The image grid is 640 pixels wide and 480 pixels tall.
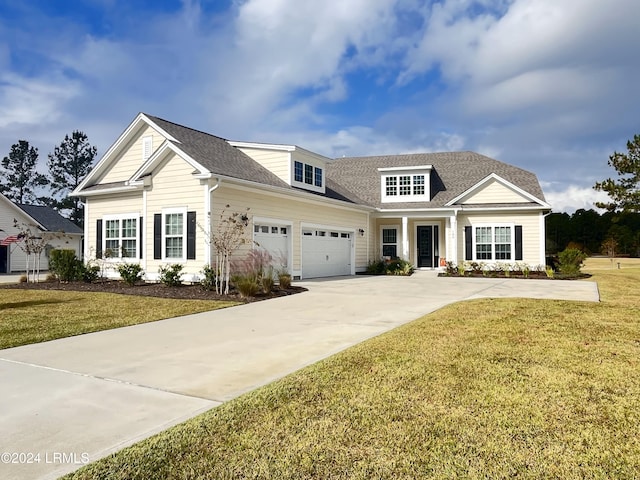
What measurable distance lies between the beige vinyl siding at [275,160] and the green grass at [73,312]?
801cm

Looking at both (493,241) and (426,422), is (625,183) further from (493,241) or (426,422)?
(426,422)

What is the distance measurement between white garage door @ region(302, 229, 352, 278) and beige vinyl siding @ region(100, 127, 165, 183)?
7.37 m

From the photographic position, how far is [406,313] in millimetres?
9172

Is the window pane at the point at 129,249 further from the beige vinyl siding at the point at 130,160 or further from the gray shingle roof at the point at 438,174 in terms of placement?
the gray shingle roof at the point at 438,174

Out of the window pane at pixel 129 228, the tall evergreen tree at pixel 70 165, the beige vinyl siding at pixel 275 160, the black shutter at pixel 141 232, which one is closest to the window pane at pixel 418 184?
the beige vinyl siding at pixel 275 160

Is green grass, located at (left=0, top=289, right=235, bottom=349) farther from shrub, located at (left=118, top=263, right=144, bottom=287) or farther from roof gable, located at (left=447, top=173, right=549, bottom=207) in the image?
roof gable, located at (left=447, top=173, right=549, bottom=207)

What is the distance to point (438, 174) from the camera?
1003 inches

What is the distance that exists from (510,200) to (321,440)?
20.9 metres

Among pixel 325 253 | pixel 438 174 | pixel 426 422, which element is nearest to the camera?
pixel 426 422

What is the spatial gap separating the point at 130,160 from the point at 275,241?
7326mm

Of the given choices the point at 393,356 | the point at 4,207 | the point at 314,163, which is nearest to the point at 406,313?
the point at 393,356

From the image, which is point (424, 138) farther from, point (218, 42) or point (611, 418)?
point (611, 418)

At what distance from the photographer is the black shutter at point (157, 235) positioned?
15.3 m

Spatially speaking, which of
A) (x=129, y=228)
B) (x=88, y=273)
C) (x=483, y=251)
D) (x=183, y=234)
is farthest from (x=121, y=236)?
(x=483, y=251)
